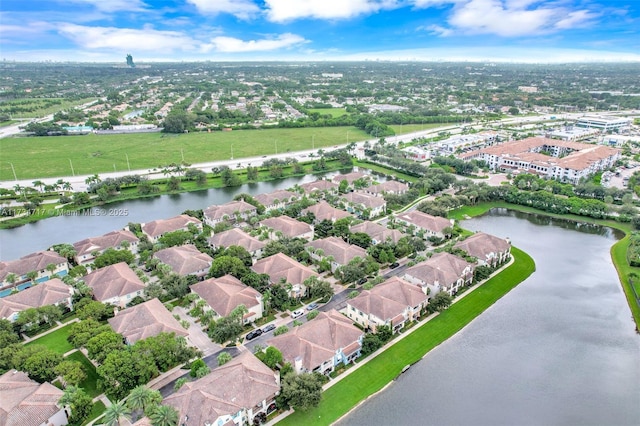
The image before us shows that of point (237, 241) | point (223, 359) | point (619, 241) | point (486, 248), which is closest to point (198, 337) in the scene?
point (223, 359)

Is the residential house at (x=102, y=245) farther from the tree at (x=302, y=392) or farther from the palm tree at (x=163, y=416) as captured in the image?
the tree at (x=302, y=392)

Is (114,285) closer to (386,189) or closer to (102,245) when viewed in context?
(102,245)

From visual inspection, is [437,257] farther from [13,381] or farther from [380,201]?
[13,381]

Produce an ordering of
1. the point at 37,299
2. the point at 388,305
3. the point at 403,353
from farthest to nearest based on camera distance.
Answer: the point at 37,299 < the point at 388,305 < the point at 403,353

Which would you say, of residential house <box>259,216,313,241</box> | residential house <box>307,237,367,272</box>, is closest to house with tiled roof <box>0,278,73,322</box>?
residential house <box>259,216,313,241</box>

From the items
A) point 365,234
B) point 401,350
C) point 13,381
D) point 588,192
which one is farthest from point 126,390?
point 588,192
